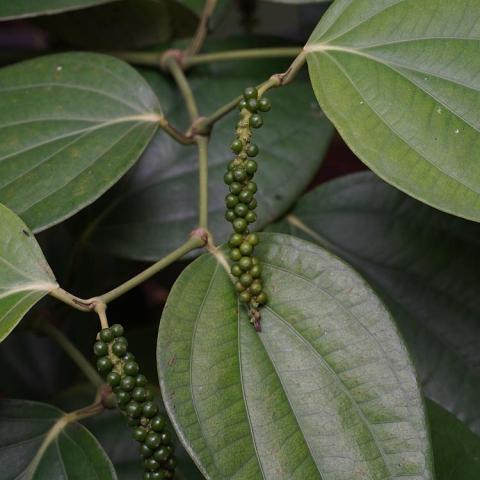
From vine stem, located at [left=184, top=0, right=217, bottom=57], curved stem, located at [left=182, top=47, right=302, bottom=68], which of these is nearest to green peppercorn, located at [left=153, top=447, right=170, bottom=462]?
curved stem, located at [left=182, top=47, right=302, bottom=68]

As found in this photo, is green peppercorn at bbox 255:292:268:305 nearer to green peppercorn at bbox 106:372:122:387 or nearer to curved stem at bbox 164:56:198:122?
green peppercorn at bbox 106:372:122:387

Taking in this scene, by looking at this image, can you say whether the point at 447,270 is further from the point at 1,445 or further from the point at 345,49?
the point at 1,445

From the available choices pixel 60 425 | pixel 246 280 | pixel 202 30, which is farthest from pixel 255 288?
pixel 202 30

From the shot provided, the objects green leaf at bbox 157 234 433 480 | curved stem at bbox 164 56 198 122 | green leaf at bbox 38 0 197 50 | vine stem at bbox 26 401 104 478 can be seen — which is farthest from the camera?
green leaf at bbox 38 0 197 50

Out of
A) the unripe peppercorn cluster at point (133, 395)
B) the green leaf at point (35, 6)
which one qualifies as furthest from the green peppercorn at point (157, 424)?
the green leaf at point (35, 6)

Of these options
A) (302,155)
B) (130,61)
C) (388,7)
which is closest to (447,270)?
(302,155)

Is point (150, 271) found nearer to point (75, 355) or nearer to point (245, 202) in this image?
point (245, 202)
